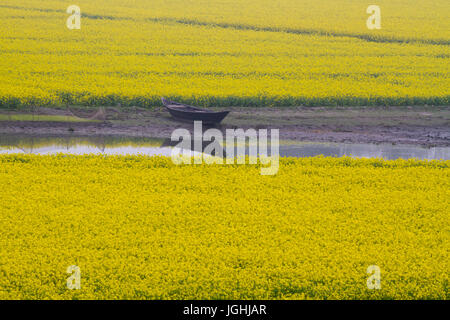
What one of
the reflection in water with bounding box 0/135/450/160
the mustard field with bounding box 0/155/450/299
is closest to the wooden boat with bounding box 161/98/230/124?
the reflection in water with bounding box 0/135/450/160

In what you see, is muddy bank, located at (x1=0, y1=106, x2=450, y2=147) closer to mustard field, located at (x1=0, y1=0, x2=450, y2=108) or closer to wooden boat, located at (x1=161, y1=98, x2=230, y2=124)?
wooden boat, located at (x1=161, y1=98, x2=230, y2=124)

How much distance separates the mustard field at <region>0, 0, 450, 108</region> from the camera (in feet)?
66.0

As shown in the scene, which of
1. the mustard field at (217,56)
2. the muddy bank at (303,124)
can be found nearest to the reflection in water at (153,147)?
the muddy bank at (303,124)

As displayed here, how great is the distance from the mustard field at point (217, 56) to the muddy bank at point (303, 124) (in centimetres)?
57

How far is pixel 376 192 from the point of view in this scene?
1207 centimetres

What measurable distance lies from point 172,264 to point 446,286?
3887 millimetres

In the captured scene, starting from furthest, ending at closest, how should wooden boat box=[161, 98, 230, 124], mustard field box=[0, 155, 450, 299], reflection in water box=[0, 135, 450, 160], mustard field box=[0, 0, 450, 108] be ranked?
mustard field box=[0, 0, 450, 108]
wooden boat box=[161, 98, 230, 124]
reflection in water box=[0, 135, 450, 160]
mustard field box=[0, 155, 450, 299]

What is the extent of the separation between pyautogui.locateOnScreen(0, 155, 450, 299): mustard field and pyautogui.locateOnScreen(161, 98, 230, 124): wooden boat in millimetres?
3748

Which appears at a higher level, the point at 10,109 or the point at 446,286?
the point at 10,109

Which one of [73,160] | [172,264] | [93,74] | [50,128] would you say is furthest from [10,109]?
[172,264]

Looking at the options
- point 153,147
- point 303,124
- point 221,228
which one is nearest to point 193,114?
point 153,147

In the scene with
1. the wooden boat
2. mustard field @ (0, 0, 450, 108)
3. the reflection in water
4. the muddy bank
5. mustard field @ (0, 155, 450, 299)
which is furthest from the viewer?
mustard field @ (0, 0, 450, 108)

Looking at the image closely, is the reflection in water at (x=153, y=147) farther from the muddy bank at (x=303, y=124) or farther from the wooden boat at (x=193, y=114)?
the wooden boat at (x=193, y=114)

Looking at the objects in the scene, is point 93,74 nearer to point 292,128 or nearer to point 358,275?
point 292,128
